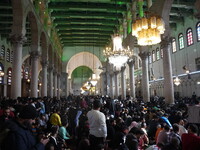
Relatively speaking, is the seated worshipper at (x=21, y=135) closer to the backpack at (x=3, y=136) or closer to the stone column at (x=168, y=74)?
the backpack at (x=3, y=136)

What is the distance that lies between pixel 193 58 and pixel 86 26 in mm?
13113

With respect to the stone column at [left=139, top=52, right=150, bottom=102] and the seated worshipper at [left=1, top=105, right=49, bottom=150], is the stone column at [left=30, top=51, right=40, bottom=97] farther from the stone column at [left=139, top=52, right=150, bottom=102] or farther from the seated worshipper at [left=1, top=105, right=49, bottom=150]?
the seated worshipper at [left=1, top=105, right=49, bottom=150]

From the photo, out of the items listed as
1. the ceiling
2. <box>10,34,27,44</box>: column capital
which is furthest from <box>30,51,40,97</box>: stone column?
the ceiling

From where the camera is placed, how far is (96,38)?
28.0 m

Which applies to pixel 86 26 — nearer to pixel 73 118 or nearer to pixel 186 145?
pixel 73 118

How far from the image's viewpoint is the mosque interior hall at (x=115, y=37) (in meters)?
10.0

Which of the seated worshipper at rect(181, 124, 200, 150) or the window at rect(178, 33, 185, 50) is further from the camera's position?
the window at rect(178, 33, 185, 50)

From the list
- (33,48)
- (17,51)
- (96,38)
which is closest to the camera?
(17,51)

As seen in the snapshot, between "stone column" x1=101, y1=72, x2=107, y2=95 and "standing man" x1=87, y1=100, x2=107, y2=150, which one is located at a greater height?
"stone column" x1=101, y1=72, x2=107, y2=95

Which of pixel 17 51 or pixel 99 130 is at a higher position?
pixel 17 51

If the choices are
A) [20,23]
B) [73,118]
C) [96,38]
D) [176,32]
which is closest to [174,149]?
[73,118]

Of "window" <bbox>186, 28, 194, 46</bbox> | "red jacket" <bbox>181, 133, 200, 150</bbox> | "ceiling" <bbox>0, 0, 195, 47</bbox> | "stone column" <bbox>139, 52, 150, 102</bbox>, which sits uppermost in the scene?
"ceiling" <bbox>0, 0, 195, 47</bbox>

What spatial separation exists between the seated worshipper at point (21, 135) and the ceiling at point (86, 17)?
10.7 meters

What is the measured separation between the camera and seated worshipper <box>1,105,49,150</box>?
1.60m
